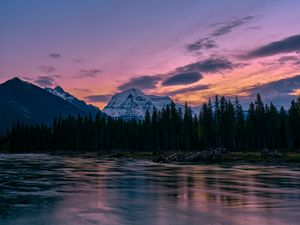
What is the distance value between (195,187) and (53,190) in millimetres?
12506

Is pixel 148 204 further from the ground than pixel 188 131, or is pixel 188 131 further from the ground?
pixel 188 131

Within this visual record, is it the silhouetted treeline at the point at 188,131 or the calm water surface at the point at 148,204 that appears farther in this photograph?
the silhouetted treeline at the point at 188,131

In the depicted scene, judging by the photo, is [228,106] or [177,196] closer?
[177,196]

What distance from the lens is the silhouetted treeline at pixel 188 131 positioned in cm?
12150

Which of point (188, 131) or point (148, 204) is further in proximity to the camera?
point (188, 131)

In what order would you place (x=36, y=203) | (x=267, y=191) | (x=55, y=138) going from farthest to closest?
1. (x=55, y=138)
2. (x=267, y=191)
3. (x=36, y=203)

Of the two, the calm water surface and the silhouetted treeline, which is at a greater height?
the silhouetted treeline

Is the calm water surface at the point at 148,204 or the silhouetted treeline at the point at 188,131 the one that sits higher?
the silhouetted treeline at the point at 188,131

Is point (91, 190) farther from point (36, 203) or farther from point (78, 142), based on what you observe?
point (78, 142)

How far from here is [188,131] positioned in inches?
5300

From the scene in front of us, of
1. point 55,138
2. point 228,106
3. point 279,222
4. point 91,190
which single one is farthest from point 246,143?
point 279,222

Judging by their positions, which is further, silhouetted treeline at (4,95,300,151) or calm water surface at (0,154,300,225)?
silhouetted treeline at (4,95,300,151)

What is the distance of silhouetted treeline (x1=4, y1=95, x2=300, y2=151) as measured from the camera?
121500mm

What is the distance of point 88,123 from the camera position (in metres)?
178
